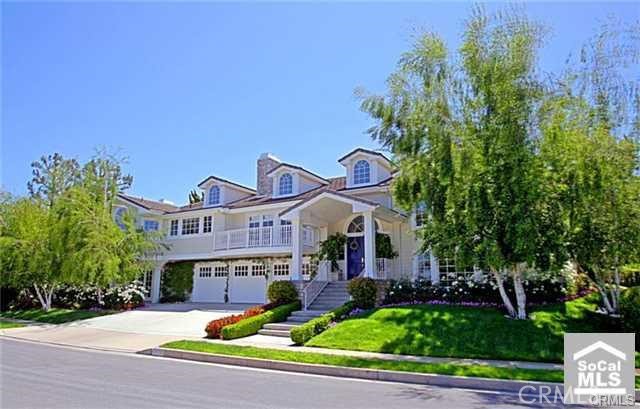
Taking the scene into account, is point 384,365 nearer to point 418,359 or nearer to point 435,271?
point 418,359

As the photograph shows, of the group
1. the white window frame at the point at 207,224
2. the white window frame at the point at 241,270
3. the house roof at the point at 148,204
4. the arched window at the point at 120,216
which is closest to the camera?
the white window frame at the point at 241,270

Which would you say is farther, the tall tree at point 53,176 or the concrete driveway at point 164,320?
the tall tree at point 53,176

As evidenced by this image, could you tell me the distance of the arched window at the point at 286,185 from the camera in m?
25.4

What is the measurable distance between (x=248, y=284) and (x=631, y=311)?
703 inches

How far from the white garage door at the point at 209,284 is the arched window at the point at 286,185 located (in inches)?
219

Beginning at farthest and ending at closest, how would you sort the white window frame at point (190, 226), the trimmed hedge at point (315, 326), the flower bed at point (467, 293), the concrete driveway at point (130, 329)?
the white window frame at point (190, 226) → the flower bed at point (467, 293) → the concrete driveway at point (130, 329) → the trimmed hedge at point (315, 326)

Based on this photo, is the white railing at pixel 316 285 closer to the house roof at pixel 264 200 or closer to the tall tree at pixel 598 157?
the house roof at pixel 264 200

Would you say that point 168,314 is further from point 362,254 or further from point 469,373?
point 469,373

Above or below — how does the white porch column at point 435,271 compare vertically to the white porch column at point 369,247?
below

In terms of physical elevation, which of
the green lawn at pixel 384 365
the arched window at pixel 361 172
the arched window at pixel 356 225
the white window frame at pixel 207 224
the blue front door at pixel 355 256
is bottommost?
the green lawn at pixel 384 365

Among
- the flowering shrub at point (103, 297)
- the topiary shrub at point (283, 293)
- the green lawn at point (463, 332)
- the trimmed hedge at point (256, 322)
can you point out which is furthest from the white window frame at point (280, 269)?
the green lawn at point (463, 332)

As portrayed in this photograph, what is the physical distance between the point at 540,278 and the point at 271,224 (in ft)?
45.2

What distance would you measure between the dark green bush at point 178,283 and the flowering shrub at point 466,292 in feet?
46.1

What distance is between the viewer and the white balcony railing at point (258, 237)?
2177 centimetres
